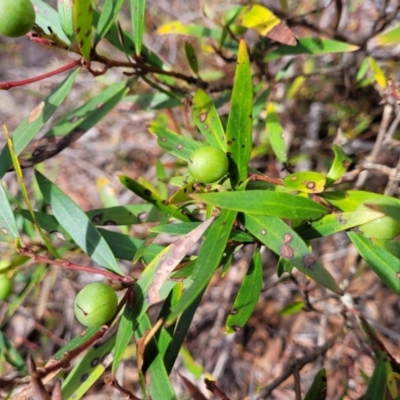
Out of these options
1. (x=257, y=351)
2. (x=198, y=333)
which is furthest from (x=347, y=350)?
(x=198, y=333)

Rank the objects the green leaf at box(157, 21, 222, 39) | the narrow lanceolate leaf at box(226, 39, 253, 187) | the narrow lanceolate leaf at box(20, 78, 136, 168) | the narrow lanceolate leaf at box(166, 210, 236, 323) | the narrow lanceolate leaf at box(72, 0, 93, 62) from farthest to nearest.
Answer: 1. the green leaf at box(157, 21, 222, 39)
2. the narrow lanceolate leaf at box(20, 78, 136, 168)
3. the narrow lanceolate leaf at box(72, 0, 93, 62)
4. the narrow lanceolate leaf at box(226, 39, 253, 187)
5. the narrow lanceolate leaf at box(166, 210, 236, 323)

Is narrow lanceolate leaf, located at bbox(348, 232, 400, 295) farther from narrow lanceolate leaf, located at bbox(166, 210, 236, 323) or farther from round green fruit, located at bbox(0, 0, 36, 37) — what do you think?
round green fruit, located at bbox(0, 0, 36, 37)

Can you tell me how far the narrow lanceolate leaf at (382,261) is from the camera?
0.99m

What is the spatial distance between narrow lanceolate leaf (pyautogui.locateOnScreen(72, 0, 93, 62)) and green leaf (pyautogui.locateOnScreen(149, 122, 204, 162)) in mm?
285

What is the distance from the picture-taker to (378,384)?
1266mm

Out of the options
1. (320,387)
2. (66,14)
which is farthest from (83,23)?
(320,387)

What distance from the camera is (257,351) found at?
254 cm

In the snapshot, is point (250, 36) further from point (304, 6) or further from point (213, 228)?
point (213, 228)

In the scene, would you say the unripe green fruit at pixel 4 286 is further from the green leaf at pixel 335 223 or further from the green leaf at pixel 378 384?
the green leaf at pixel 378 384

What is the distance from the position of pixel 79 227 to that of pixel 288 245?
0.63 m

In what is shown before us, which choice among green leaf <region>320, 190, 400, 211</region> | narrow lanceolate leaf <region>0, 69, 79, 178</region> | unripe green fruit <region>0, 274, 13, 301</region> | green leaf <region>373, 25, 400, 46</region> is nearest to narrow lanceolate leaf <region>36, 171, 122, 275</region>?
narrow lanceolate leaf <region>0, 69, 79, 178</region>

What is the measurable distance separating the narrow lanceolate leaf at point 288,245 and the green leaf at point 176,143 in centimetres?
30

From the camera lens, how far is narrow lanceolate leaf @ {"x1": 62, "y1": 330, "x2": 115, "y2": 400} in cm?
127

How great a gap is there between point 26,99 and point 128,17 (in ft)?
3.70
